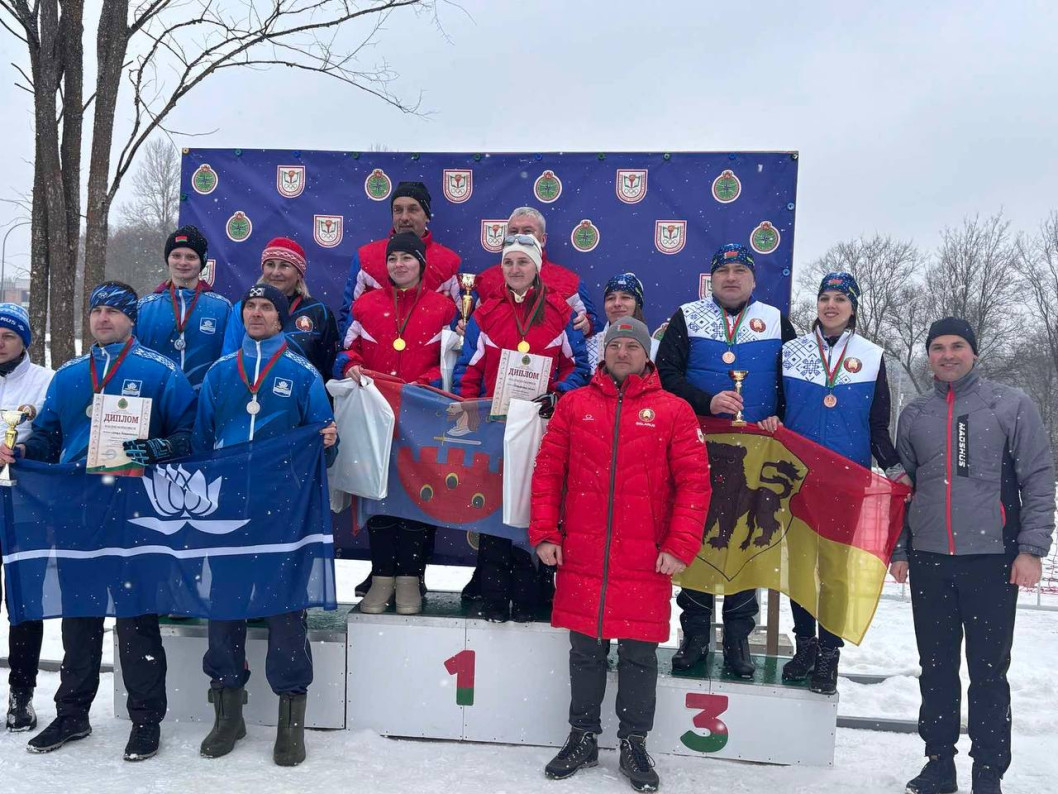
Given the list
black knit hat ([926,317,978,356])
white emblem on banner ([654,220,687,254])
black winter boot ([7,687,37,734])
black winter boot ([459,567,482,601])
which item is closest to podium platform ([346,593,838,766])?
black winter boot ([459,567,482,601])

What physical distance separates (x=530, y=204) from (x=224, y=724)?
12.4 ft

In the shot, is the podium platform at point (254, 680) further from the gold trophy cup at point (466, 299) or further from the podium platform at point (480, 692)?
the gold trophy cup at point (466, 299)

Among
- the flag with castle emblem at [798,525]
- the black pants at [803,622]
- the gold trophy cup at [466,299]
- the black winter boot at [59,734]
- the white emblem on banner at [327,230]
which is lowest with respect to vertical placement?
the black winter boot at [59,734]

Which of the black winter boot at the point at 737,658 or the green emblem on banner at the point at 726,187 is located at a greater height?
the green emblem on banner at the point at 726,187

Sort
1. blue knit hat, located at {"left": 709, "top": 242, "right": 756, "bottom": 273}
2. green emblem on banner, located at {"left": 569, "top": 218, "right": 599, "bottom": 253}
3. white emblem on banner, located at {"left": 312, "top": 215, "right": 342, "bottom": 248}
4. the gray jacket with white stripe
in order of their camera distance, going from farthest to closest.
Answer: white emblem on banner, located at {"left": 312, "top": 215, "right": 342, "bottom": 248}, green emblem on banner, located at {"left": 569, "top": 218, "right": 599, "bottom": 253}, blue knit hat, located at {"left": 709, "top": 242, "right": 756, "bottom": 273}, the gray jacket with white stripe

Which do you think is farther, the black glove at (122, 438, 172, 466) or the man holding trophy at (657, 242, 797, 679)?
the man holding trophy at (657, 242, 797, 679)

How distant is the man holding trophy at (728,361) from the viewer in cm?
447

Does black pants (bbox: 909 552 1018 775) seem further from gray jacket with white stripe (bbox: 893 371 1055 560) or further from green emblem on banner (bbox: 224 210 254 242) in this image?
green emblem on banner (bbox: 224 210 254 242)

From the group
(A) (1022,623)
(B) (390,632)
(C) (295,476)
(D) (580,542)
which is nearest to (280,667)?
(B) (390,632)

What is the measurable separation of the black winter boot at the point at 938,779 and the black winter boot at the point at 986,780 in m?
0.12

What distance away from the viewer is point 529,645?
4484 mm

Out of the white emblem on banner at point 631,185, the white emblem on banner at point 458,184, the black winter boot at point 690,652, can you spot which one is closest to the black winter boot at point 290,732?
the black winter boot at point 690,652

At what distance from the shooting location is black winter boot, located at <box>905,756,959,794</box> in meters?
3.96

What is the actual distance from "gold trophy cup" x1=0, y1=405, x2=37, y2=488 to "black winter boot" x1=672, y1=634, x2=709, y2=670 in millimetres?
3526
